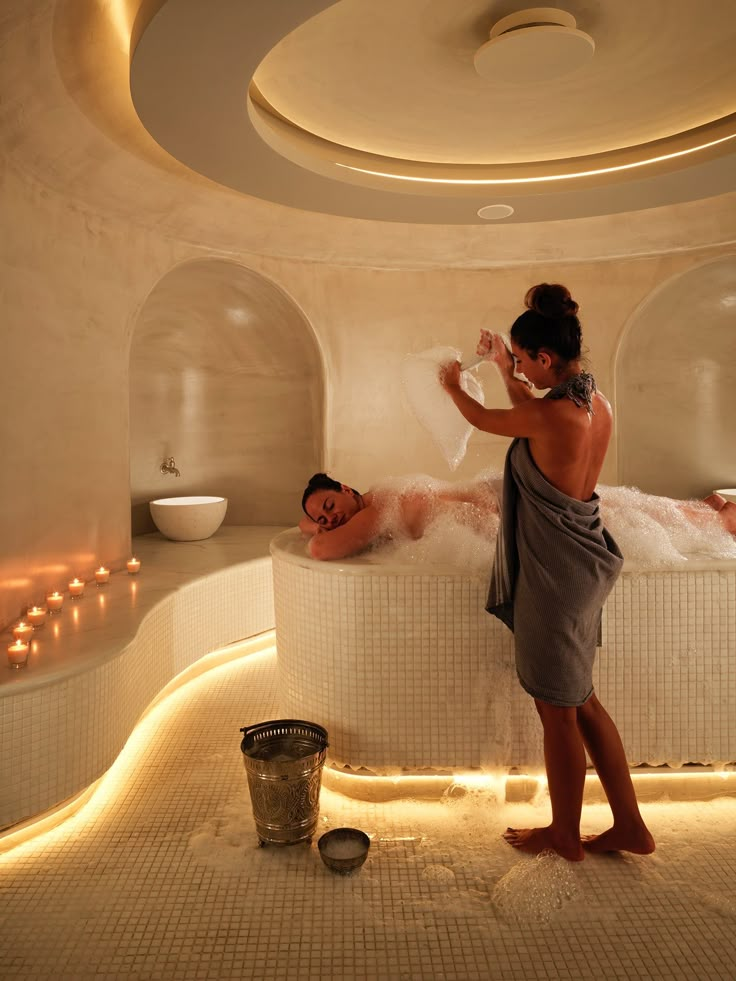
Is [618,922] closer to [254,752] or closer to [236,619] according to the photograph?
[254,752]

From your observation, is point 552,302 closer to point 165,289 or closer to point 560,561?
point 560,561

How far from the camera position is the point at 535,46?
2.22 metres

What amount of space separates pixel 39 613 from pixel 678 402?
13.0 feet

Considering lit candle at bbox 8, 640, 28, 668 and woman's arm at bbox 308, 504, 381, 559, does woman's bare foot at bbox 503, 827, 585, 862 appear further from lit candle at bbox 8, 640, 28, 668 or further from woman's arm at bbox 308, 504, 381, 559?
lit candle at bbox 8, 640, 28, 668

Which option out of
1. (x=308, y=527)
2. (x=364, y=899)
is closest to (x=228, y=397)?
(x=308, y=527)

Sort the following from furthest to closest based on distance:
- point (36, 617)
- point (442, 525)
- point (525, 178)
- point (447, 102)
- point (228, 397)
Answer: point (228, 397) < point (525, 178) < point (447, 102) < point (36, 617) < point (442, 525)

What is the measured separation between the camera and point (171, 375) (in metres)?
4.62

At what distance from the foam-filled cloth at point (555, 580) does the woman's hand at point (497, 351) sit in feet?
0.87

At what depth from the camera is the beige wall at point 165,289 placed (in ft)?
8.92

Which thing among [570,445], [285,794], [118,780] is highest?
[570,445]

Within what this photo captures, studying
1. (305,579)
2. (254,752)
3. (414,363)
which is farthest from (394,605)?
(414,363)

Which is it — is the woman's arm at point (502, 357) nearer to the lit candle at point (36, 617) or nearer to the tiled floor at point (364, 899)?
the tiled floor at point (364, 899)

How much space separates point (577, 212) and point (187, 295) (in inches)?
90.6

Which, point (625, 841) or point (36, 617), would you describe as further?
point (36, 617)
